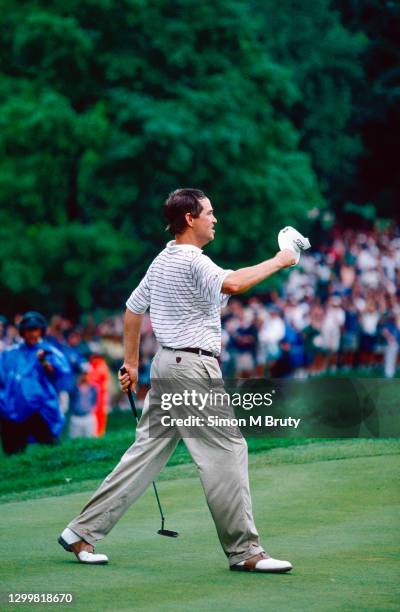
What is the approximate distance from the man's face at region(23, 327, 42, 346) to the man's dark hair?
6383mm

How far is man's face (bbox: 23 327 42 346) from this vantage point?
1347 cm

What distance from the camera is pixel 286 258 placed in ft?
22.1

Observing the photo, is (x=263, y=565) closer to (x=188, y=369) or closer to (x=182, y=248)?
(x=188, y=369)

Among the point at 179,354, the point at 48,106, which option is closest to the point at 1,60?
the point at 48,106

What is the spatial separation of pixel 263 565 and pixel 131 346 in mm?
1325

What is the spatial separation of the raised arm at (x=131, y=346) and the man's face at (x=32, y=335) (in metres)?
6.09

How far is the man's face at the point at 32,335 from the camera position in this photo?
44.2 ft

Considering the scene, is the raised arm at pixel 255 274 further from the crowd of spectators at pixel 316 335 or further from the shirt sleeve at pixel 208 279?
the crowd of spectators at pixel 316 335

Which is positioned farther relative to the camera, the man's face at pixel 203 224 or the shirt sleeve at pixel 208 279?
the man's face at pixel 203 224

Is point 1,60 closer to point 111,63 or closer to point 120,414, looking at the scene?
point 111,63

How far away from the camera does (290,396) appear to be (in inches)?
444

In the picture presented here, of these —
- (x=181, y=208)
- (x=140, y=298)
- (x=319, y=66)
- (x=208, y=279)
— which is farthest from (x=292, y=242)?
(x=319, y=66)

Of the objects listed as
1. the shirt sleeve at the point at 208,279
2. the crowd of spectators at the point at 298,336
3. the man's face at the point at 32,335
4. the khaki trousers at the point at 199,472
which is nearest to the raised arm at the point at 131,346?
the khaki trousers at the point at 199,472

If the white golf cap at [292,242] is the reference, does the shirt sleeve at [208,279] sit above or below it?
below
